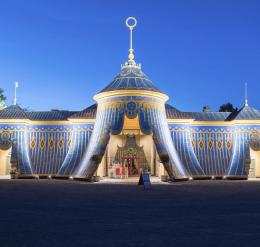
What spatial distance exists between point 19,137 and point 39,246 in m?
17.2

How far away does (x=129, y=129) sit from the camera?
2339 cm

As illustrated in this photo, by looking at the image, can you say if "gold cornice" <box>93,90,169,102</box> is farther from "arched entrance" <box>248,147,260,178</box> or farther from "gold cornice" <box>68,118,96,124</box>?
"arched entrance" <box>248,147,260,178</box>

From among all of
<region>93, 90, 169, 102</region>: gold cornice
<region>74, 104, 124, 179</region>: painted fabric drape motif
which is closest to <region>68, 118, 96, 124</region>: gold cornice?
<region>74, 104, 124, 179</region>: painted fabric drape motif

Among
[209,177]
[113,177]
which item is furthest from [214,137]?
[113,177]

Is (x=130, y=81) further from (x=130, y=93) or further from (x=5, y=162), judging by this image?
(x=5, y=162)

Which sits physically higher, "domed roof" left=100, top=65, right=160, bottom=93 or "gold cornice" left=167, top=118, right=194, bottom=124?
"domed roof" left=100, top=65, right=160, bottom=93

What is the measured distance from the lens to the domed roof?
747 inches

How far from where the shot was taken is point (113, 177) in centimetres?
2147

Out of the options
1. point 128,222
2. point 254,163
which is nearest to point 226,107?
point 254,163

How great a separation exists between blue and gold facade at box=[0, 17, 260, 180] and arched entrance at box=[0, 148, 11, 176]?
4.27ft

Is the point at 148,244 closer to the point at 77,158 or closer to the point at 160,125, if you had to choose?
the point at 160,125

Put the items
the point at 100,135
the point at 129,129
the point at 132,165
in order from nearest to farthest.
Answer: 1. the point at 100,135
2. the point at 129,129
3. the point at 132,165

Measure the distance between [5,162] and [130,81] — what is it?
30.9 ft

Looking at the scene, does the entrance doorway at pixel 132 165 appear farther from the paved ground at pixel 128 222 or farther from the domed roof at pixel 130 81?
the paved ground at pixel 128 222
